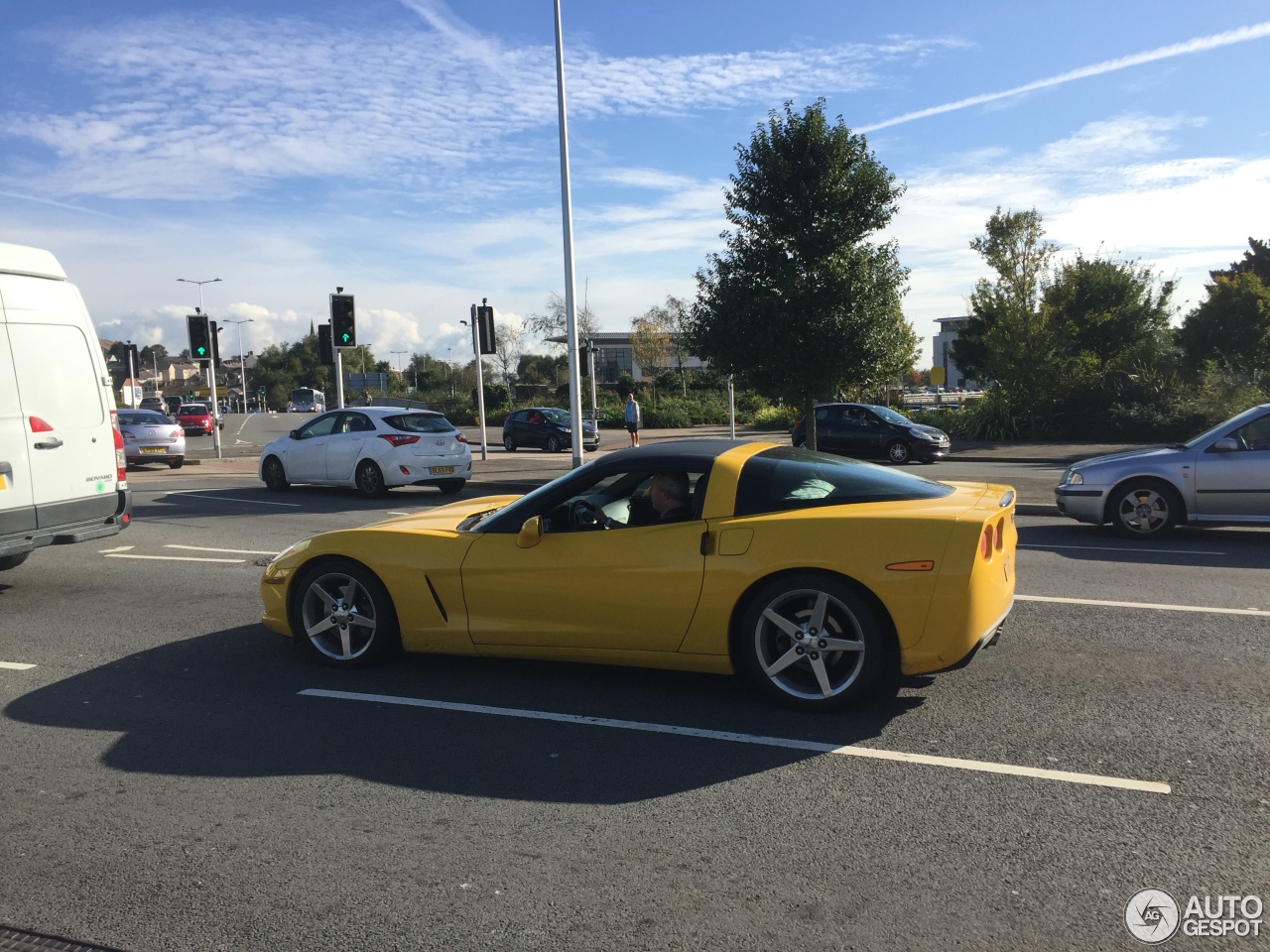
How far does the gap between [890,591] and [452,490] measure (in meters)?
13.0

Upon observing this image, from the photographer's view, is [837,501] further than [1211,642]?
No

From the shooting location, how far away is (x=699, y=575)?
16.1ft

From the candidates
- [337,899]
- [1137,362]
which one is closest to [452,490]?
[337,899]

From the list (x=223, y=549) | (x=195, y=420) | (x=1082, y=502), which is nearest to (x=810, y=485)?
(x=1082, y=502)

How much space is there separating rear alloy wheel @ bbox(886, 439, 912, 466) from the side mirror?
20.0m

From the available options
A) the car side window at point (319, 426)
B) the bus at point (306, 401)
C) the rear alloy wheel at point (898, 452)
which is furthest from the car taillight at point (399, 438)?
the bus at point (306, 401)

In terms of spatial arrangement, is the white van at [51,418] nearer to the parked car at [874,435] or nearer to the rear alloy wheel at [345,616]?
the rear alloy wheel at [345,616]

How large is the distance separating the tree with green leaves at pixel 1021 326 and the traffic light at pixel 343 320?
19.6 meters

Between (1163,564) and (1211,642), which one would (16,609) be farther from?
(1163,564)

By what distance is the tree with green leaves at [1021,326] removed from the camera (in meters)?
30.4

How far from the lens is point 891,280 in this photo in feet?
57.7

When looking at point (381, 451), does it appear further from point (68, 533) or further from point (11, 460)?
point (11, 460)

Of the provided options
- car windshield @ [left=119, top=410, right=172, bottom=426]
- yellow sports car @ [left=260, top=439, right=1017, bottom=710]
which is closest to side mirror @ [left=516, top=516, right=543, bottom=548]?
yellow sports car @ [left=260, top=439, right=1017, bottom=710]

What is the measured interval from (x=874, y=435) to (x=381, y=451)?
12974mm
